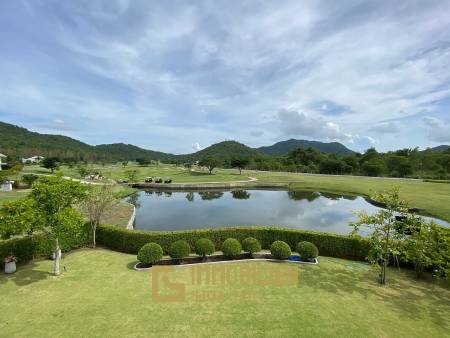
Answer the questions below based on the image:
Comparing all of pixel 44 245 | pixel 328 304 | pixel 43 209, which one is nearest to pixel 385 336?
pixel 328 304

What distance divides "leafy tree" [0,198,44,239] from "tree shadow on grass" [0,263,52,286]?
67.4 inches

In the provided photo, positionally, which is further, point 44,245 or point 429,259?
point 44,245

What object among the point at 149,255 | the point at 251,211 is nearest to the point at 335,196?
the point at 251,211

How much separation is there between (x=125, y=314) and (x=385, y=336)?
7491mm

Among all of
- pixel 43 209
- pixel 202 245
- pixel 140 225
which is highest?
pixel 43 209

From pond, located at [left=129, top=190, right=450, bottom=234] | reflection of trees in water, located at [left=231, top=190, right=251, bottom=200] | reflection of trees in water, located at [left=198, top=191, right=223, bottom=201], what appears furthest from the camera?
reflection of trees in water, located at [left=198, top=191, right=223, bottom=201]

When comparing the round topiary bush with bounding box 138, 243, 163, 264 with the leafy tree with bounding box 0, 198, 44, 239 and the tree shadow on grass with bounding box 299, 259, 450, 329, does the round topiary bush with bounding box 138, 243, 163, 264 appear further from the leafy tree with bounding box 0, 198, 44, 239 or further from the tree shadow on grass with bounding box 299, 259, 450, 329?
the tree shadow on grass with bounding box 299, 259, 450, 329

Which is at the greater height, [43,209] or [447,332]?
[43,209]

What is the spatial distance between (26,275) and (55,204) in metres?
3.19

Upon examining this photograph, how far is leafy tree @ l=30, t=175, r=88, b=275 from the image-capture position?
400 inches

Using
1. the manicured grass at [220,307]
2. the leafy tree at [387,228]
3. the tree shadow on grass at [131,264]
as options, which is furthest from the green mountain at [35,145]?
the leafy tree at [387,228]

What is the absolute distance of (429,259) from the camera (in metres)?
9.96

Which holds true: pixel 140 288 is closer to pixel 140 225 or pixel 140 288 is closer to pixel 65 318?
pixel 65 318


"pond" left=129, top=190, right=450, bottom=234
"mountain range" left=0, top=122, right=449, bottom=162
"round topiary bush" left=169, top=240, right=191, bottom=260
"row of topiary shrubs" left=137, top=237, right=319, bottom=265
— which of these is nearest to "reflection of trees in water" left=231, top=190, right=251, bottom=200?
"pond" left=129, top=190, right=450, bottom=234
